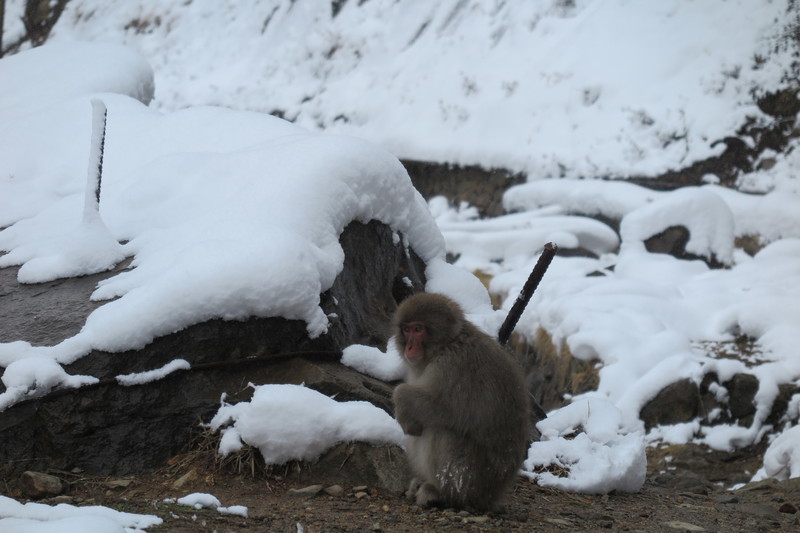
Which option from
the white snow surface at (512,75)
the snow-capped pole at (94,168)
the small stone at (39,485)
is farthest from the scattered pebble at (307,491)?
the white snow surface at (512,75)

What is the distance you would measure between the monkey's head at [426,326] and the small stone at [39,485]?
1.22 meters

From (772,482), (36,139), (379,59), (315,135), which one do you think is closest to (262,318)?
(315,135)

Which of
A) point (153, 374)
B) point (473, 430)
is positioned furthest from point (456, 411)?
point (153, 374)

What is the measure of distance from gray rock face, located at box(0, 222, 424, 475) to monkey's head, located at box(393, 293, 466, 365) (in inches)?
16.4

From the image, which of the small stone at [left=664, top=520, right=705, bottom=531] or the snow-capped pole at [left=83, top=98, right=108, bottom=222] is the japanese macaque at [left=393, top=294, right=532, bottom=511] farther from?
the snow-capped pole at [left=83, top=98, right=108, bottom=222]

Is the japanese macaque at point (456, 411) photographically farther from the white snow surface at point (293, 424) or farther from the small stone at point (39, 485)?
the small stone at point (39, 485)

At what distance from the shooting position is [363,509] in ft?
8.64

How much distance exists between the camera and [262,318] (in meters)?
3.01

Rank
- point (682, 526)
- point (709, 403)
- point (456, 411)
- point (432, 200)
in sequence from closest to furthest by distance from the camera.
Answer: point (456, 411) < point (682, 526) < point (709, 403) < point (432, 200)

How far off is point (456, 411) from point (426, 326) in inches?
12.2

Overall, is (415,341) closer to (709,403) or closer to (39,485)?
(39,485)

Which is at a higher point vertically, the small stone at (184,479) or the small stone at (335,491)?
the small stone at (184,479)

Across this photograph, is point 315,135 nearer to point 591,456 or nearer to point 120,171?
point 120,171

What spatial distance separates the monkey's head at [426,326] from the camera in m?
2.78
